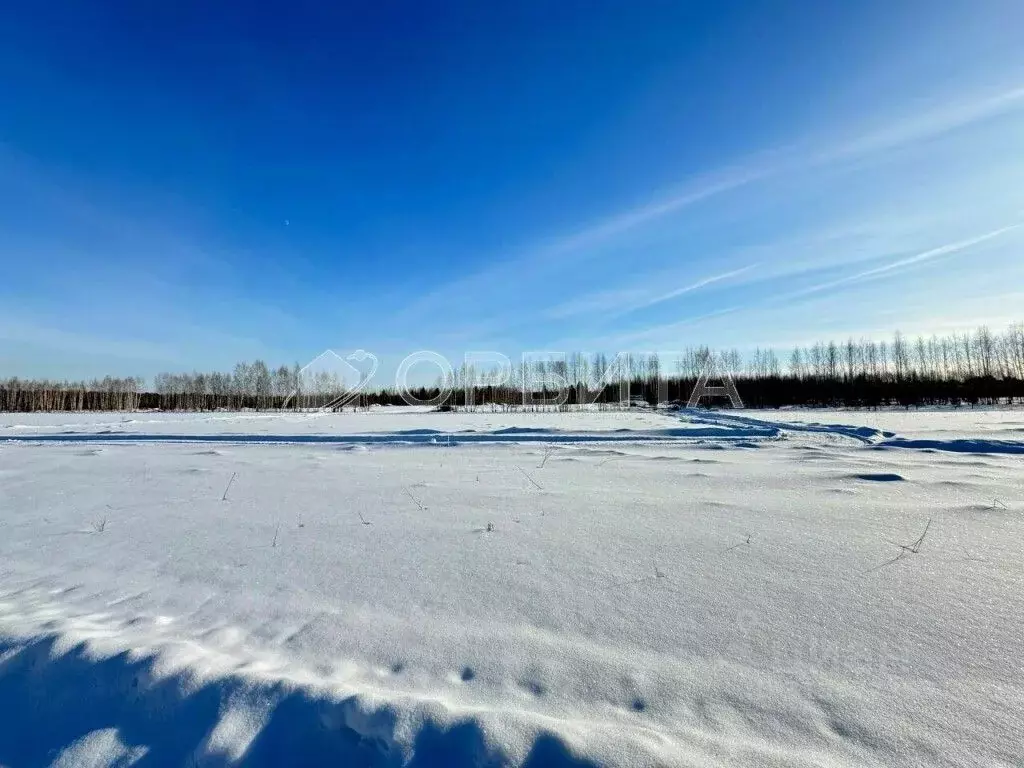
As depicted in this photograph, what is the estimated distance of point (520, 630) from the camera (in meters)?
1.99

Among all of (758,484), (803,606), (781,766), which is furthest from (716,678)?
(758,484)

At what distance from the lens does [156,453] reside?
8648 mm

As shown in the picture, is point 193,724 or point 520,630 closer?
point 193,724

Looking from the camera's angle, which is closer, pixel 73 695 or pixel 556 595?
pixel 73 695

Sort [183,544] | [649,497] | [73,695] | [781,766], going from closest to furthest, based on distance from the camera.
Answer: [781,766] → [73,695] → [183,544] → [649,497]

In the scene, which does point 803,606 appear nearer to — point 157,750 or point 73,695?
point 157,750

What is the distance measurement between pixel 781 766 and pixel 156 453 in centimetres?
1041

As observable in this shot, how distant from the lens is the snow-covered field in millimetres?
1333

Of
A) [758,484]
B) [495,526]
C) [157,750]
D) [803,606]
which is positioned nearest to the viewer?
[157,750]

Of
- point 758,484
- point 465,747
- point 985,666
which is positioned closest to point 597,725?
point 465,747

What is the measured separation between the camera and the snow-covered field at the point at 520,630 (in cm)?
133

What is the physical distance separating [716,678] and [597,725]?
528mm

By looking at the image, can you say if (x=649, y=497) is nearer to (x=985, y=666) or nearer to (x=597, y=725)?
(x=985, y=666)

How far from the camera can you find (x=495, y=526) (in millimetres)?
3564
